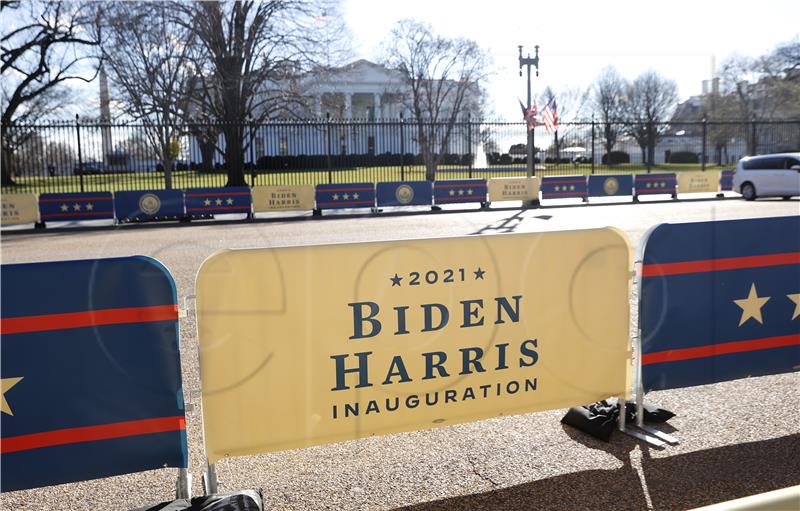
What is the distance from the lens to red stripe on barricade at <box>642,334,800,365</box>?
4336 millimetres

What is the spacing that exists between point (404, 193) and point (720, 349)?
1943 cm

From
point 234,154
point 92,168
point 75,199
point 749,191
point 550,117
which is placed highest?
point 550,117

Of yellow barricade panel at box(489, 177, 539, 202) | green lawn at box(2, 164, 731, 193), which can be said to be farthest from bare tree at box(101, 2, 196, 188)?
yellow barricade panel at box(489, 177, 539, 202)

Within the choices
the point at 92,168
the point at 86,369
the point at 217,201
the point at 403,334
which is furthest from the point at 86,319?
the point at 92,168

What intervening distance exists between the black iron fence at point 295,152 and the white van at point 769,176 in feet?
19.6

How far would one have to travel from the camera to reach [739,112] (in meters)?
59.5

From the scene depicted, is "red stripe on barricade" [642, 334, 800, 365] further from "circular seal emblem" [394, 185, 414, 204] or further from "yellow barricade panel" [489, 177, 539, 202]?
"yellow barricade panel" [489, 177, 539, 202]

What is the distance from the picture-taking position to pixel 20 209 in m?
20.6

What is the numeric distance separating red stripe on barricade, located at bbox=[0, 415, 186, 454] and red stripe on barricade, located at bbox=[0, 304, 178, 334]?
51 cm

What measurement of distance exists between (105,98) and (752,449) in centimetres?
3818

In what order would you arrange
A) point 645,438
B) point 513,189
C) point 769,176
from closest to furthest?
point 645,438 → point 769,176 → point 513,189

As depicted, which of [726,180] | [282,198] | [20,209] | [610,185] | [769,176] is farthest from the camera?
[726,180]

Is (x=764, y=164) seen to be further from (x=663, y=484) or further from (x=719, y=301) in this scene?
(x=663, y=484)

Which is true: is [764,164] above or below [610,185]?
above
